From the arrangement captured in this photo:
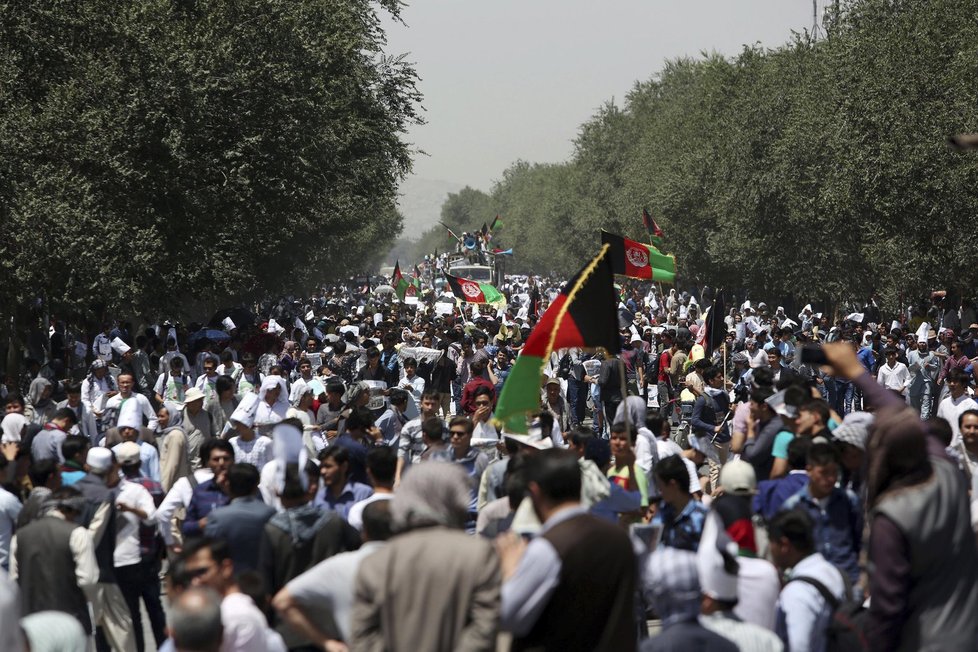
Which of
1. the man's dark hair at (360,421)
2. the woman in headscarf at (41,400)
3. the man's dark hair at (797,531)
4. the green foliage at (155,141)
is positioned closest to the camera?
the man's dark hair at (797,531)

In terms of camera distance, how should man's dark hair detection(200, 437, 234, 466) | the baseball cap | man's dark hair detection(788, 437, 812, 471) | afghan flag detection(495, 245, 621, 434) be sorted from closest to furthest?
the baseball cap, afghan flag detection(495, 245, 621, 434), man's dark hair detection(788, 437, 812, 471), man's dark hair detection(200, 437, 234, 466)

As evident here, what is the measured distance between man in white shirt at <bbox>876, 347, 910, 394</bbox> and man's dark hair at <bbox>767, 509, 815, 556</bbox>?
15642 mm

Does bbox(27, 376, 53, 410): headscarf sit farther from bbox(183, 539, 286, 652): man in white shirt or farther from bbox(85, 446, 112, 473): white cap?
bbox(183, 539, 286, 652): man in white shirt

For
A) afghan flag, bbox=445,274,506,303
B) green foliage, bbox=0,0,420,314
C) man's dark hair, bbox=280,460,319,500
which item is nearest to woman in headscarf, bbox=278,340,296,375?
green foliage, bbox=0,0,420,314

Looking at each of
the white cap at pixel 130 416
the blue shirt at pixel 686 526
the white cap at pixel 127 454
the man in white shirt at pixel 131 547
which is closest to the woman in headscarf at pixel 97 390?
the white cap at pixel 130 416

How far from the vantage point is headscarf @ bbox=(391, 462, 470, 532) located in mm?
4992

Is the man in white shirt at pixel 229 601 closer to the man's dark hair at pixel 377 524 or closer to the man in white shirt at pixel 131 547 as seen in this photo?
the man's dark hair at pixel 377 524

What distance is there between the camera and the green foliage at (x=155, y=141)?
24.3 meters

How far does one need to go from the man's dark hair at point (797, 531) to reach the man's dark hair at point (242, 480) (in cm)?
259

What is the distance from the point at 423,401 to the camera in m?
12.2

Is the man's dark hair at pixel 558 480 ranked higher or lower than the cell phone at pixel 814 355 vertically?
lower

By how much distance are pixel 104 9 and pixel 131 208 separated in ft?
11.3

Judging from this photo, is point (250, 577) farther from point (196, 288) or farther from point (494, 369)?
point (196, 288)

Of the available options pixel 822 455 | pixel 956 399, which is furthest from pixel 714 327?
pixel 822 455
